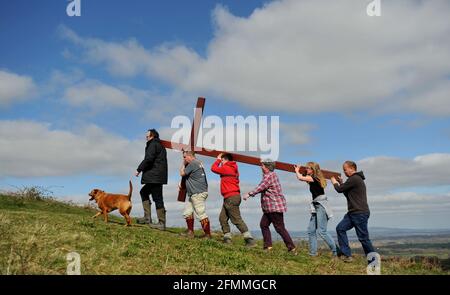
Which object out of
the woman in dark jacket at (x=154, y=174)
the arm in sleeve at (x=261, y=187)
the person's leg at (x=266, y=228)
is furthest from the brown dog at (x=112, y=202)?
the person's leg at (x=266, y=228)

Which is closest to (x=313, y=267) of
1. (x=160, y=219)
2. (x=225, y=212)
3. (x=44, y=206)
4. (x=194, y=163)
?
(x=225, y=212)

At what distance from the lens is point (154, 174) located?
46.3 ft

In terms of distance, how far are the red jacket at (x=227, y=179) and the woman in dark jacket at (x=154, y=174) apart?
2.04 metres

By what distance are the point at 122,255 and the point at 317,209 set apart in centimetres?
581

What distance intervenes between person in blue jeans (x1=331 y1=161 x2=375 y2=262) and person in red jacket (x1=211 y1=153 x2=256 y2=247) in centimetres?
311

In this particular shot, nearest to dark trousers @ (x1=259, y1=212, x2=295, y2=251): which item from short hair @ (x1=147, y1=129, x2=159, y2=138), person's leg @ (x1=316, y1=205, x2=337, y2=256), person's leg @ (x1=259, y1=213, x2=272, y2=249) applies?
person's leg @ (x1=259, y1=213, x2=272, y2=249)

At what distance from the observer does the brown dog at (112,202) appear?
13.2m

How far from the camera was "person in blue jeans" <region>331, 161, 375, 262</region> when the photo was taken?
11.0 m

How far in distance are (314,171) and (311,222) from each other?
148 cm

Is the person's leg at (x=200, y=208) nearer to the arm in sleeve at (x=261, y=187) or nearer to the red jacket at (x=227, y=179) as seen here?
the red jacket at (x=227, y=179)

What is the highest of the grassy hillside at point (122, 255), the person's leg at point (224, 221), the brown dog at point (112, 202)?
the brown dog at point (112, 202)

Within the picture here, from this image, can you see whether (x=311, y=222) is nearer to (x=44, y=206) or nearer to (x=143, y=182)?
(x=143, y=182)

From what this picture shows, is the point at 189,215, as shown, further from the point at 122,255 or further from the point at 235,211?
the point at 122,255

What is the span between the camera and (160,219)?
14391 millimetres
